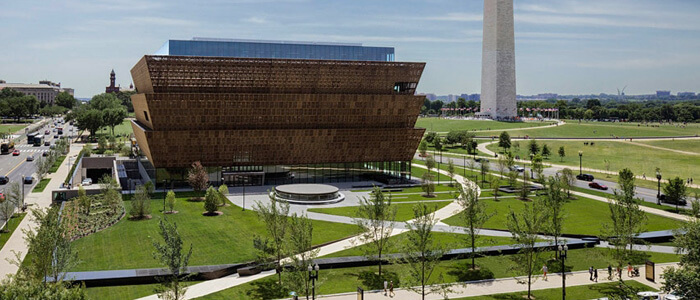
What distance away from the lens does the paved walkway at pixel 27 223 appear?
118 ft

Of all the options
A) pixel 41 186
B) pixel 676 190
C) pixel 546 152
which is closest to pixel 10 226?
pixel 41 186

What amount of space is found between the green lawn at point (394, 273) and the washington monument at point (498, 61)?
449ft

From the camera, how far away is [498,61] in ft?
564

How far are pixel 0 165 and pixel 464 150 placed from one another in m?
92.3

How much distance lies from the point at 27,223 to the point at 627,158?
4040 inches

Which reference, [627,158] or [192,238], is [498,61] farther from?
[192,238]

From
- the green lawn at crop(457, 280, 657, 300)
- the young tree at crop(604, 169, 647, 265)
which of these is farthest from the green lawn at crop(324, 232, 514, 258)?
the young tree at crop(604, 169, 647, 265)

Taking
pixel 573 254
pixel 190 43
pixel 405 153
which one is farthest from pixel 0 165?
pixel 573 254

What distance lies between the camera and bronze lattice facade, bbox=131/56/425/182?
208 feet

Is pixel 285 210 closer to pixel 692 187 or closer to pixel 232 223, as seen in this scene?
pixel 232 223

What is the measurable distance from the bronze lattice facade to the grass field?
44.5m

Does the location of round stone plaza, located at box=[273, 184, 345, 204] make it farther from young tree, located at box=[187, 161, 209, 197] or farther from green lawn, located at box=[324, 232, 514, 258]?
green lawn, located at box=[324, 232, 514, 258]

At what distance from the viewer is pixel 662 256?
40.2 m

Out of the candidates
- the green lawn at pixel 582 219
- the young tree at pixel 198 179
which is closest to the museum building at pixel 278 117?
the young tree at pixel 198 179
